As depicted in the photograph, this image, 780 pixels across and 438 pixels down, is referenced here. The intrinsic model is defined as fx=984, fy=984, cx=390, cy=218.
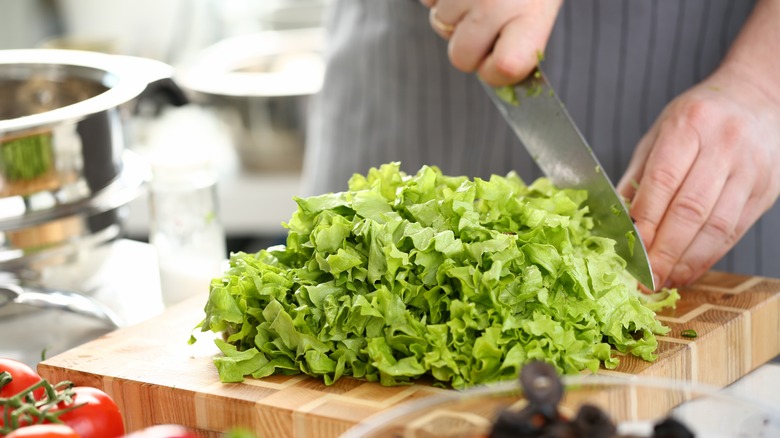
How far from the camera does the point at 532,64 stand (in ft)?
5.22

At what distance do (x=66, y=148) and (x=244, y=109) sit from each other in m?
1.68

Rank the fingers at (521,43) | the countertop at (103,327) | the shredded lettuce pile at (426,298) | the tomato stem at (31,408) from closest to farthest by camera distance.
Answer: the tomato stem at (31,408) < the shredded lettuce pile at (426,298) < the countertop at (103,327) < the fingers at (521,43)

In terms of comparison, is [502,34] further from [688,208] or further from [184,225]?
[184,225]

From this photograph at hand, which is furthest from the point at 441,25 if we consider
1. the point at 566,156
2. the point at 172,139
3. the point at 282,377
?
the point at 172,139

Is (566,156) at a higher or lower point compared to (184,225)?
higher

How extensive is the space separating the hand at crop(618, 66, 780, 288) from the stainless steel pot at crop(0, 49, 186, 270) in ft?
2.71

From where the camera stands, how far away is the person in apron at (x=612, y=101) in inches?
60.3

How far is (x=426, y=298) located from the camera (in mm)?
1253

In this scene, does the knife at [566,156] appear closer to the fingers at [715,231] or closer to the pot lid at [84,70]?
the fingers at [715,231]

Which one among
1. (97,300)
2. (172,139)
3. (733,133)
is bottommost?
(172,139)

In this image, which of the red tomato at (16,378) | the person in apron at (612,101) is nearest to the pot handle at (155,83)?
the person in apron at (612,101)

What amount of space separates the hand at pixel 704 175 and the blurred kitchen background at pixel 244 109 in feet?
5.47

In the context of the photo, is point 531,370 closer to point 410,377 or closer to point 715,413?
point 715,413

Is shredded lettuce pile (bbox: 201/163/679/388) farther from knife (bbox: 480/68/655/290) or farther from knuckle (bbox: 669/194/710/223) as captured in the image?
knuckle (bbox: 669/194/710/223)
